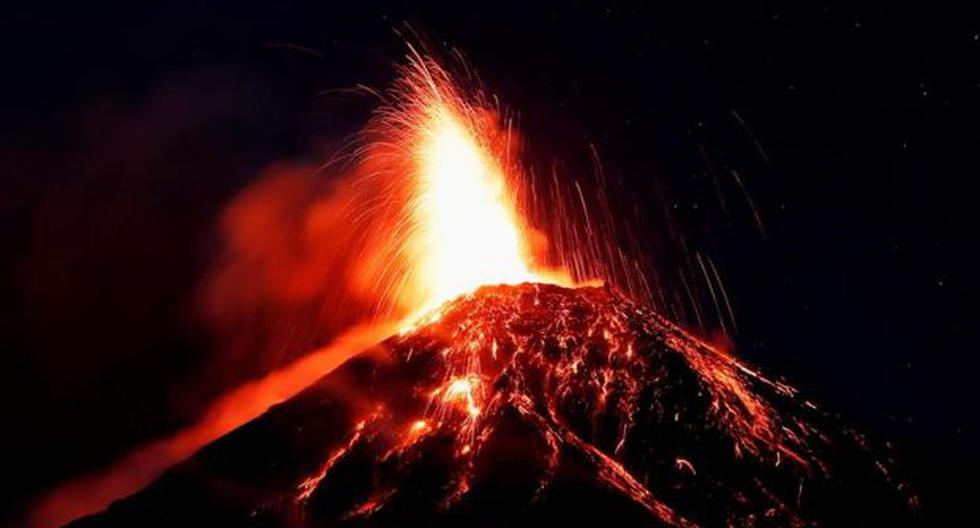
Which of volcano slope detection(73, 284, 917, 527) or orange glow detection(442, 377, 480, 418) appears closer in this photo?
volcano slope detection(73, 284, 917, 527)

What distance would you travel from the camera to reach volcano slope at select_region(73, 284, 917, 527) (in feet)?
101

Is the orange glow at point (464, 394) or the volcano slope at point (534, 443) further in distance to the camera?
the orange glow at point (464, 394)

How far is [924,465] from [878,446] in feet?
8.26

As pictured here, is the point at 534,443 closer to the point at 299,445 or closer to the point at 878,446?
the point at 299,445

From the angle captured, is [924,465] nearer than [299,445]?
No

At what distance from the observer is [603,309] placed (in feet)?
161

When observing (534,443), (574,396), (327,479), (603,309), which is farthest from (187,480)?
(603,309)

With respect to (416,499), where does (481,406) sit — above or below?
above

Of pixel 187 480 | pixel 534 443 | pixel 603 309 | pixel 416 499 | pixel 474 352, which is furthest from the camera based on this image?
pixel 603 309

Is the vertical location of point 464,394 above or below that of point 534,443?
above

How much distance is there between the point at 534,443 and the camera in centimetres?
3325

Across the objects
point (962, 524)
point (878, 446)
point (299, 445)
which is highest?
point (299, 445)

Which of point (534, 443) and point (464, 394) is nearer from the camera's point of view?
point (534, 443)

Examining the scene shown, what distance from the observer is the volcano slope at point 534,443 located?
1215 inches
